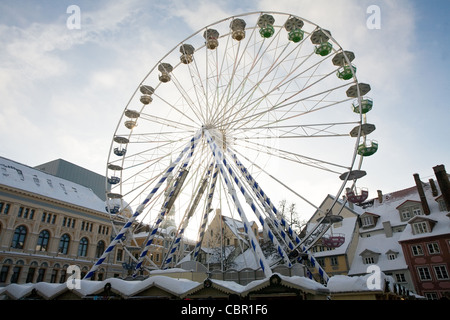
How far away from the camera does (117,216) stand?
24344 mm

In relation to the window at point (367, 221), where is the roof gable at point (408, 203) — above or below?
above

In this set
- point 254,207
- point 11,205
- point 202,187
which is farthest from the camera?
point 11,205

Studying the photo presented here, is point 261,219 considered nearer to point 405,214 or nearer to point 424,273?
point 424,273

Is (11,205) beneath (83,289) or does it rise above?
above

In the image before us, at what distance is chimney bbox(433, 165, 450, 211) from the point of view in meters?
29.1

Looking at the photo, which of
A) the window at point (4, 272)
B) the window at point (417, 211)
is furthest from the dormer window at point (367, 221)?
the window at point (4, 272)

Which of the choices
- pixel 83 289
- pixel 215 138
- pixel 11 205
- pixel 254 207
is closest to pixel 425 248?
pixel 254 207

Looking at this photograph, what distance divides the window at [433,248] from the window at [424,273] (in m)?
1.72

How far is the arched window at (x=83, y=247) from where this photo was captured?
40.1 meters

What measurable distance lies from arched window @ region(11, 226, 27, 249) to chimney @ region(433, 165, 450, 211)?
1791 inches

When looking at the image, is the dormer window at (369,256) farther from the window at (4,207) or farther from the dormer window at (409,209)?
the window at (4,207)

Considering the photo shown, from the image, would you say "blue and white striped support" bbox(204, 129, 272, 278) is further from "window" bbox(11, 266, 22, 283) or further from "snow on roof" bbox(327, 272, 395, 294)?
"window" bbox(11, 266, 22, 283)
